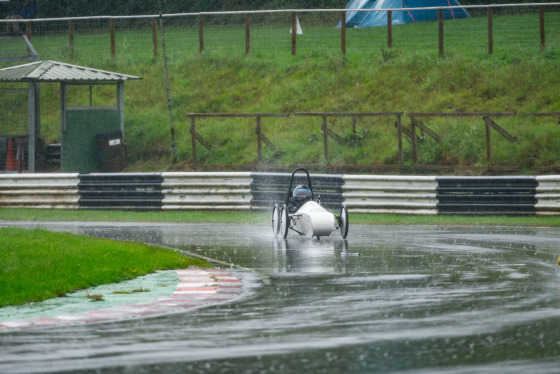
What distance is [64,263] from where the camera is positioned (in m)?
13.5

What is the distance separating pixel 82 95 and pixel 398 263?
91.2 ft

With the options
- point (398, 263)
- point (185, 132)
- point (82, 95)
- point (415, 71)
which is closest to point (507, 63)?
point (415, 71)

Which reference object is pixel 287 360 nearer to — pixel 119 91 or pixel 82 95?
pixel 119 91

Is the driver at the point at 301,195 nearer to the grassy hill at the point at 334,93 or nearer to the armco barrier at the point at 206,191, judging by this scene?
the armco barrier at the point at 206,191

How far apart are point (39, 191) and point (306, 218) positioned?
1028cm

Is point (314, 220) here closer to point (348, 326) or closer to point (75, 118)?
point (348, 326)

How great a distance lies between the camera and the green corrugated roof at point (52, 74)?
95.2 feet

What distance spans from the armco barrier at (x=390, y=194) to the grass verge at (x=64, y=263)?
830cm

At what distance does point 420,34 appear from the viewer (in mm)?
38438

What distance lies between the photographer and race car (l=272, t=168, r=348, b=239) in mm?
17844

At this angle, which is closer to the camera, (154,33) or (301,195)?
(301,195)

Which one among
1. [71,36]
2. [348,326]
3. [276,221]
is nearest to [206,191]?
[276,221]

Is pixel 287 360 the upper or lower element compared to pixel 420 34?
lower

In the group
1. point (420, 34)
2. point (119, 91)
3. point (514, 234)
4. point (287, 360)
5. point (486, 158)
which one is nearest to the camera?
point (287, 360)
